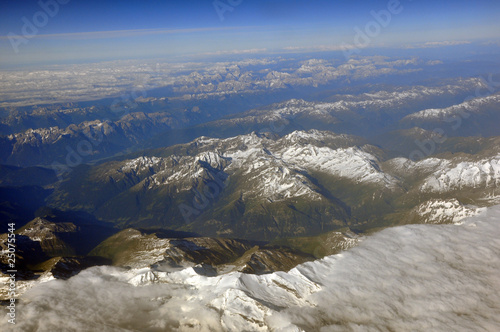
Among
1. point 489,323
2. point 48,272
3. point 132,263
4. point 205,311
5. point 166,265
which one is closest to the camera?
point 489,323

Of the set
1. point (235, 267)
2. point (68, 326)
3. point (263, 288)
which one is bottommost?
point (235, 267)

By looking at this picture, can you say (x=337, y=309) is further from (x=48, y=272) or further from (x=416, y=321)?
(x=48, y=272)

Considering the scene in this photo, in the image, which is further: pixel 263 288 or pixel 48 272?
pixel 48 272

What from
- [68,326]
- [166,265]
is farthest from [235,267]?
[68,326]

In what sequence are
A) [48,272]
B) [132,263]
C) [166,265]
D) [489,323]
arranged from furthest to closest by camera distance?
[132,263] → [166,265] → [48,272] → [489,323]

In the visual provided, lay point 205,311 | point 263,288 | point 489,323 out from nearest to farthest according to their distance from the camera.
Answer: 1. point 489,323
2. point 205,311
3. point 263,288

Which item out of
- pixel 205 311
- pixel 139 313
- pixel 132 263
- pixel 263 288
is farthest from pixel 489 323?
pixel 132 263

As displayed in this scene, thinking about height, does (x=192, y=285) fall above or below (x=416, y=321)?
above

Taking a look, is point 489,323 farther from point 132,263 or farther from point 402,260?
point 132,263

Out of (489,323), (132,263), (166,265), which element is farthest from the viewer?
(132,263)
